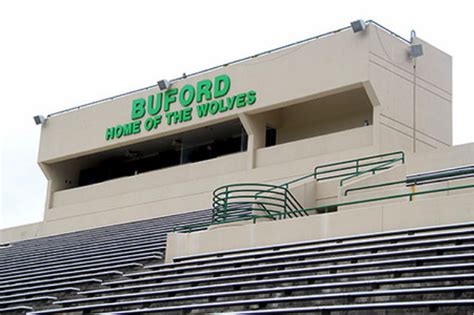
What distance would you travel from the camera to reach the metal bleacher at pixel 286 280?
985cm

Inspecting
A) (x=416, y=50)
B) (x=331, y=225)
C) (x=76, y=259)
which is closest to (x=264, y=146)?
(x=416, y=50)

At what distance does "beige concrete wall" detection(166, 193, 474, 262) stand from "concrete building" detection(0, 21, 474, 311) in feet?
0.07

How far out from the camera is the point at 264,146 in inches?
832

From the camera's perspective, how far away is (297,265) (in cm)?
1197

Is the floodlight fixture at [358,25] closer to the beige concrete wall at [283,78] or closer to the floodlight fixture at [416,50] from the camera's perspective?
the beige concrete wall at [283,78]

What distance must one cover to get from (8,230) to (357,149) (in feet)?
37.8

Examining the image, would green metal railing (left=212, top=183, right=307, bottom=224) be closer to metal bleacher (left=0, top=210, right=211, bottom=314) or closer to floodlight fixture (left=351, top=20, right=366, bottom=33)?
metal bleacher (left=0, top=210, right=211, bottom=314)

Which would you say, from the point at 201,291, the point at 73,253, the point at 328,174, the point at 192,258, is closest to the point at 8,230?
the point at 73,253

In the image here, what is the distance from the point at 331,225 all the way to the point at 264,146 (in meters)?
8.44

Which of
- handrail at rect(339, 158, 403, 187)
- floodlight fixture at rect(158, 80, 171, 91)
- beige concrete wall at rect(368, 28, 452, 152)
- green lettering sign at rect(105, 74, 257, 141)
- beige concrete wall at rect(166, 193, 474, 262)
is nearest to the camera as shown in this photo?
beige concrete wall at rect(166, 193, 474, 262)

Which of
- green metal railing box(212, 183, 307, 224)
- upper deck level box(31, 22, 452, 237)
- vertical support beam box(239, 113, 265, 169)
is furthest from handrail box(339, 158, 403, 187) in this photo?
vertical support beam box(239, 113, 265, 169)

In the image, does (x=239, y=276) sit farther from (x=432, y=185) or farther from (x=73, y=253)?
(x=73, y=253)

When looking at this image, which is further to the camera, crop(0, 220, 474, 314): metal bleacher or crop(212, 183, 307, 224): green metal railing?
crop(212, 183, 307, 224): green metal railing

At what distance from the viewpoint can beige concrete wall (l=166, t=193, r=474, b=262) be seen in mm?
11631
